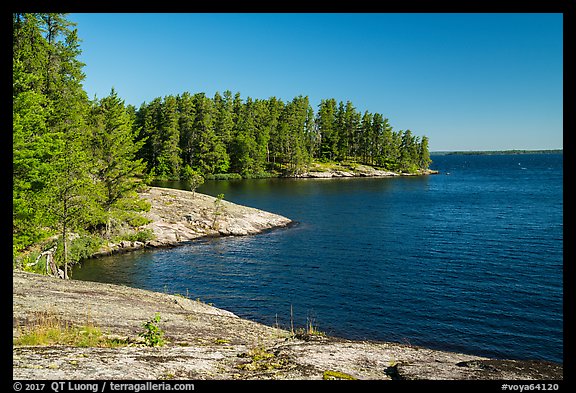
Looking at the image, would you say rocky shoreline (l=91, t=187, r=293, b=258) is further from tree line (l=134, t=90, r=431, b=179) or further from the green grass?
tree line (l=134, t=90, r=431, b=179)

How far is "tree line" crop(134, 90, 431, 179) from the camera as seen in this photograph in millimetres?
121625

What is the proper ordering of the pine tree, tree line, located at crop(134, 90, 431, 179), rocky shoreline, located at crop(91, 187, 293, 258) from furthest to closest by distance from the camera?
tree line, located at crop(134, 90, 431, 179), rocky shoreline, located at crop(91, 187, 293, 258), the pine tree

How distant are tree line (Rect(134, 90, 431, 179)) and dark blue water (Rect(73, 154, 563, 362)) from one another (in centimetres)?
6767

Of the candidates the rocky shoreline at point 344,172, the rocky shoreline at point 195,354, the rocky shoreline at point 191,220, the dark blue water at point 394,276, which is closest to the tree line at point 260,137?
the rocky shoreline at point 344,172

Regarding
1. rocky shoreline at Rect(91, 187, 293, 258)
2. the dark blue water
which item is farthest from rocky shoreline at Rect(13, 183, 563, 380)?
rocky shoreline at Rect(91, 187, 293, 258)

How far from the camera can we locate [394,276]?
33.3 m

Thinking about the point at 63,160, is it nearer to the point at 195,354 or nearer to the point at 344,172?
the point at 195,354

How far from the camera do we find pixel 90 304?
14.3 m

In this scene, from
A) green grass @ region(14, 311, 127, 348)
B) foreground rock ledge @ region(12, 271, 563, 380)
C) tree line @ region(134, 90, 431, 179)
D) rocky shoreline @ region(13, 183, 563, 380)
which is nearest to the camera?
foreground rock ledge @ region(12, 271, 563, 380)

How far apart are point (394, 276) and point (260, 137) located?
10415cm

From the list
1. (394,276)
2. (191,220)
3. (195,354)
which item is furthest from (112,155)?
(195,354)

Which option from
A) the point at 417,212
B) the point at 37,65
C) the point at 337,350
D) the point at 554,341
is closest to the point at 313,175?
the point at 417,212
